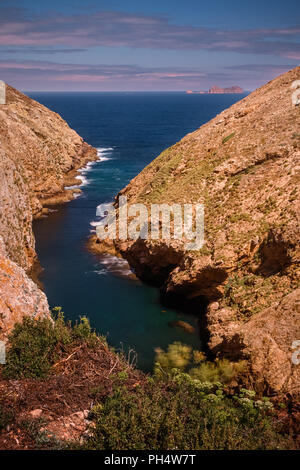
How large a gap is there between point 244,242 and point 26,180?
26.1 m

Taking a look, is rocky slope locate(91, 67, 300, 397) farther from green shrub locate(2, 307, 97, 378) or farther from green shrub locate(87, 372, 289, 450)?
green shrub locate(2, 307, 97, 378)

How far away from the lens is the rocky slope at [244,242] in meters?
20.4

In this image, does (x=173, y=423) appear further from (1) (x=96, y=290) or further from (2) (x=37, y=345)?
(1) (x=96, y=290)

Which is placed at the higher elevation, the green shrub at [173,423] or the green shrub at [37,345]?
the green shrub at [37,345]

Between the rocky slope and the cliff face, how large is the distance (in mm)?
11467

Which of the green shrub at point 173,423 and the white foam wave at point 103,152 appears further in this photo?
the white foam wave at point 103,152

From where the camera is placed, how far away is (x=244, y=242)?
2900 centimetres

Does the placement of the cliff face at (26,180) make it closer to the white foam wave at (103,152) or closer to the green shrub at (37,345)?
the green shrub at (37,345)

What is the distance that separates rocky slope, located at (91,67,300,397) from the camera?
66.9 feet

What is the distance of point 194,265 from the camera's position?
100.0 feet

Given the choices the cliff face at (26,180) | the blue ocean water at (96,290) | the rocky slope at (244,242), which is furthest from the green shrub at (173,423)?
the blue ocean water at (96,290)

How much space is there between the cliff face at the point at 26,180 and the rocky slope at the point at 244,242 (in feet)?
37.6

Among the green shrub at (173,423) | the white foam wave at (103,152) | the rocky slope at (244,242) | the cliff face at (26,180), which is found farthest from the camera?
the white foam wave at (103,152)
